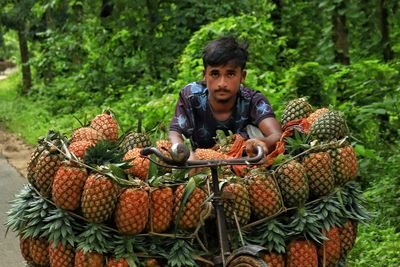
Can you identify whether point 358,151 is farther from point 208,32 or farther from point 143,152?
point 143,152

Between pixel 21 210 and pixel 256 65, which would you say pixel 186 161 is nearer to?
pixel 21 210

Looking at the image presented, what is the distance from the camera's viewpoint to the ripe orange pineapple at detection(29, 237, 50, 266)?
10.8 ft

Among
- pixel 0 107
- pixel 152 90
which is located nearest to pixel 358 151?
pixel 152 90

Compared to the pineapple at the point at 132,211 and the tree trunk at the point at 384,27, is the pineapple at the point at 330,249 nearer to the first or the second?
the pineapple at the point at 132,211

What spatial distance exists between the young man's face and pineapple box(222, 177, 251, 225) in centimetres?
99

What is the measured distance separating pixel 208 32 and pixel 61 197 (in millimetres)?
6038

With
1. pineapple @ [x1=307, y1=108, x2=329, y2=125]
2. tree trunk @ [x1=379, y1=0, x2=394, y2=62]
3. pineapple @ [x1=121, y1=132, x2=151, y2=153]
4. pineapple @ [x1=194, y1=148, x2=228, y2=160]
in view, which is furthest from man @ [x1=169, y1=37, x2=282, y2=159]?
tree trunk @ [x1=379, y1=0, x2=394, y2=62]

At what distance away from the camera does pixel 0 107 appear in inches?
711

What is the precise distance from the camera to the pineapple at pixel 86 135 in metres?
3.63

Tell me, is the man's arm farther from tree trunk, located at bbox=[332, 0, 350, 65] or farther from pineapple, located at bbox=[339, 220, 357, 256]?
tree trunk, located at bbox=[332, 0, 350, 65]

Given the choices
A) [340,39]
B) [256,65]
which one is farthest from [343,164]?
[340,39]

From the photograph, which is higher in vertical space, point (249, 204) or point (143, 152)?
point (143, 152)

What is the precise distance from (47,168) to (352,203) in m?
1.51

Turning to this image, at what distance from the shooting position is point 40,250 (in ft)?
10.8
